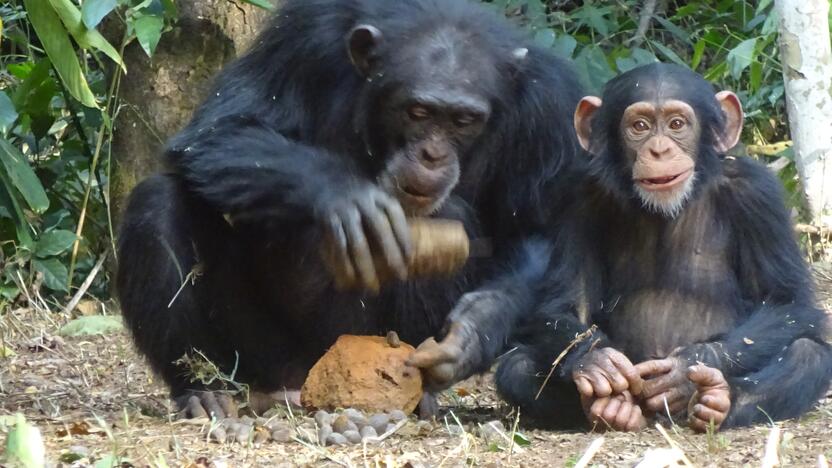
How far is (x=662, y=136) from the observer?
17.0 feet

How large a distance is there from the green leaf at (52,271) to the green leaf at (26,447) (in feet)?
14.0

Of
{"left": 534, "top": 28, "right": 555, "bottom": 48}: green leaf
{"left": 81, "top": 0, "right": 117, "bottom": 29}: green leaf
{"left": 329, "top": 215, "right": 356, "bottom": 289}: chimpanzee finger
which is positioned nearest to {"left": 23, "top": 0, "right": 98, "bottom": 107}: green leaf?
{"left": 81, "top": 0, "right": 117, "bottom": 29}: green leaf

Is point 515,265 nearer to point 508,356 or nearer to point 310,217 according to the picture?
point 508,356

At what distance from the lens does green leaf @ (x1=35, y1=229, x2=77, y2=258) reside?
300 inches

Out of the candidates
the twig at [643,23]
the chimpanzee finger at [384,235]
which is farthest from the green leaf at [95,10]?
the twig at [643,23]

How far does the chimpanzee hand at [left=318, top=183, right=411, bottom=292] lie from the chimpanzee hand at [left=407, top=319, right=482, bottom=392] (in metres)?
0.54

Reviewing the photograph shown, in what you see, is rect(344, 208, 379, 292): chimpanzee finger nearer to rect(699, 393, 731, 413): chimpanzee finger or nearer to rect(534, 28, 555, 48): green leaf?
rect(699, 393, 731, 413): chimpanzee finger

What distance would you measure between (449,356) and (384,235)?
31.1 inches

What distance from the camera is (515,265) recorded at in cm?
573

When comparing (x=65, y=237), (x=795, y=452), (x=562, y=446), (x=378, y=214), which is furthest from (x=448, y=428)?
(x=65, y=237)

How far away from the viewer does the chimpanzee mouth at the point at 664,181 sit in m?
5.12

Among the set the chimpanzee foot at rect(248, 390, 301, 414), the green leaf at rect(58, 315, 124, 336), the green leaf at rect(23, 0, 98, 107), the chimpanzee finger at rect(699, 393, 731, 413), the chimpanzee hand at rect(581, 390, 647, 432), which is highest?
the green leaf at rect(23, 0, 98, 107)

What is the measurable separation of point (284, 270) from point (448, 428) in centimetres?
126

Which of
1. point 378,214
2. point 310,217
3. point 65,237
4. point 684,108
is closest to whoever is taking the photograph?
point 378,214
